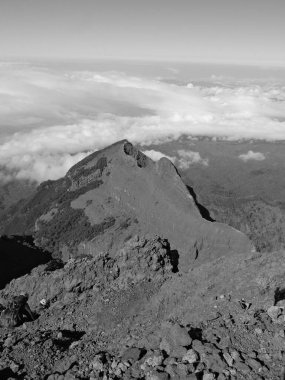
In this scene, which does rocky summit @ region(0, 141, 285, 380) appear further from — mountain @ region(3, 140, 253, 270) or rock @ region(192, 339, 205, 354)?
mountain @ region(3, 140, 253, 270)

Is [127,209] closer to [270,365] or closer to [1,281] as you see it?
[1,281]

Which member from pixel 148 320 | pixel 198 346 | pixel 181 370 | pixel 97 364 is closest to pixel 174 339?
pixel 198 346

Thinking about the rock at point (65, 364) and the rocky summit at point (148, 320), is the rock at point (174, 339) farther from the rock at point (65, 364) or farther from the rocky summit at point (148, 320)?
the rock at point (65, 364)

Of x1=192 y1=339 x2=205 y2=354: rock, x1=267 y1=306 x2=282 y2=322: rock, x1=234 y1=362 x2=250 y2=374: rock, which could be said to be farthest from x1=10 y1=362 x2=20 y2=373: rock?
x1=267 y1=306 x2=282 y2=322: rock

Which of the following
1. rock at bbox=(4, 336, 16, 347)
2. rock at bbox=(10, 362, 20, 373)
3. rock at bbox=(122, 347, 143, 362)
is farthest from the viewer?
rock at bbox=(4, 336, 16, 347)

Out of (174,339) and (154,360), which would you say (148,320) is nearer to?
(174,339)

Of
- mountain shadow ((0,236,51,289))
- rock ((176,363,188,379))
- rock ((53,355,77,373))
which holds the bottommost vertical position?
mountain shadow ((0,236,51,289))
